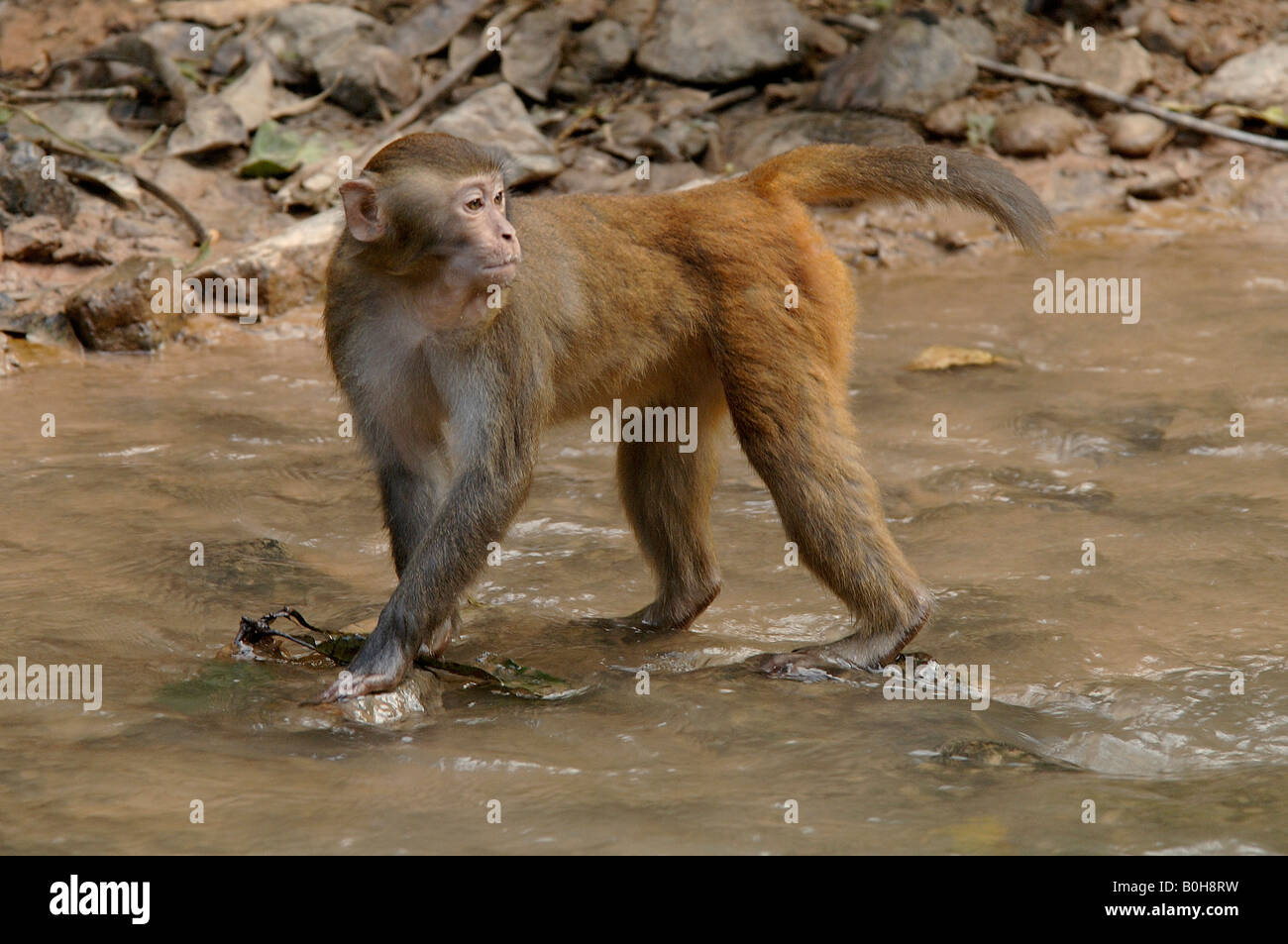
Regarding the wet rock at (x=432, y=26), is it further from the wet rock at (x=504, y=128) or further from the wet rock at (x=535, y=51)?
the wet rock at (x=504, y=128)

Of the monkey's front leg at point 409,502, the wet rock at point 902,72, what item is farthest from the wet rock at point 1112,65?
the monkey's front leg at point 409,502

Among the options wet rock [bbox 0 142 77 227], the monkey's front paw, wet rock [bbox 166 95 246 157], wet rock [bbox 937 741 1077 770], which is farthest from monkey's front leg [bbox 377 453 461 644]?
wet rock [bbox 166 95 246 157]

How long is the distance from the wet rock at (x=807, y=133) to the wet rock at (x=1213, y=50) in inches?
111

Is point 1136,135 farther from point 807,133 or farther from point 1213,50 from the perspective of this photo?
point 807,133

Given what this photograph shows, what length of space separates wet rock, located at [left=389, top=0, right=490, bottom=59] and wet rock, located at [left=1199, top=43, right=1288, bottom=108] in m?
6.16

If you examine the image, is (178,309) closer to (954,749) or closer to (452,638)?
(452,638)

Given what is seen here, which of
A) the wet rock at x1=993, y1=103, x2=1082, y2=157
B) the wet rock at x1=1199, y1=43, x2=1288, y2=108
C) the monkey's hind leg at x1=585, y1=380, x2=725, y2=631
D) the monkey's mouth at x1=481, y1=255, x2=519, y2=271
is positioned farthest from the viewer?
the wet rock at x1=1199, y1=43, x2=1288, y2=108

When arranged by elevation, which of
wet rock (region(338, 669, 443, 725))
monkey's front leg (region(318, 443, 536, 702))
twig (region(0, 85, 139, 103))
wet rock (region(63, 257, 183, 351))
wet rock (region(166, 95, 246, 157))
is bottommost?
wet rock (region(338, 669, 443, 725))

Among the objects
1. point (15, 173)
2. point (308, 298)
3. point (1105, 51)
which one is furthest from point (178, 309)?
point (1105, 51)

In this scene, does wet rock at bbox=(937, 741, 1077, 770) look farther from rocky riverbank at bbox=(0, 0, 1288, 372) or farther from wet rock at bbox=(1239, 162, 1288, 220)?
wet rock at bbox=(1239, 162, 1288, 220)

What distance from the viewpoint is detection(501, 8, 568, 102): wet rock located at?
40.7 ft

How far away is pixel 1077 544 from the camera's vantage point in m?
6.27
